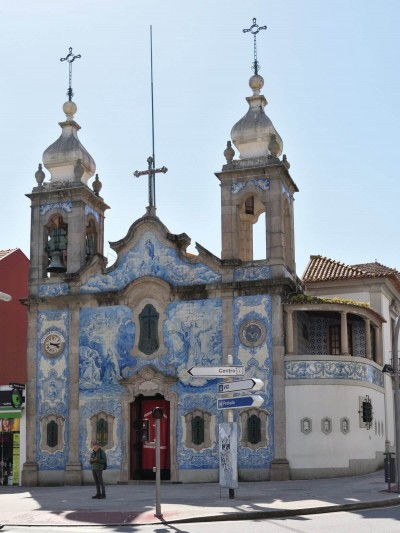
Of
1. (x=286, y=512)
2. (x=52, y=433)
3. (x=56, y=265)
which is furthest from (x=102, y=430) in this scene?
(x=286, y=512)

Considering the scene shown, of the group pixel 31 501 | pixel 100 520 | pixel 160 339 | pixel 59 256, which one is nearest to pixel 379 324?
pixel 160 339

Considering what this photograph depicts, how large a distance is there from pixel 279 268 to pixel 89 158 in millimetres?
9257

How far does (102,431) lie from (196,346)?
4.40 m

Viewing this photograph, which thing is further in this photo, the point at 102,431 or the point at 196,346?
the point at 102,431

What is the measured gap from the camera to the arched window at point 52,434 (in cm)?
3148

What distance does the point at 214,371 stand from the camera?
20328 millimetres

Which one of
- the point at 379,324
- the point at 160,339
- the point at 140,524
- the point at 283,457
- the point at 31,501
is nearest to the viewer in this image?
the point at 140,524

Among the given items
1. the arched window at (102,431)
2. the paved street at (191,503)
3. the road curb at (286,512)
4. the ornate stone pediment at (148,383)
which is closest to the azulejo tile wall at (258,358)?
the paved street at (191,503)

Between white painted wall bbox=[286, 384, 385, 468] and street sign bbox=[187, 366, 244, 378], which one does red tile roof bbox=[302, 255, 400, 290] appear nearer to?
white painted wall bbox=[286, 384, 385, 468]

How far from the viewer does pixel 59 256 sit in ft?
109

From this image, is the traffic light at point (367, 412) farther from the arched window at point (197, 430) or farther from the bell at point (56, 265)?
the bell at point (56, 265)

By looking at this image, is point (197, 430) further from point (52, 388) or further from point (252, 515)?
point (252, 515)

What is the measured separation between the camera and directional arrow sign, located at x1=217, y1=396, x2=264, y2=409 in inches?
778

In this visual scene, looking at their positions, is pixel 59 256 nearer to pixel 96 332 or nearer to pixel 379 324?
pixel 96 332
